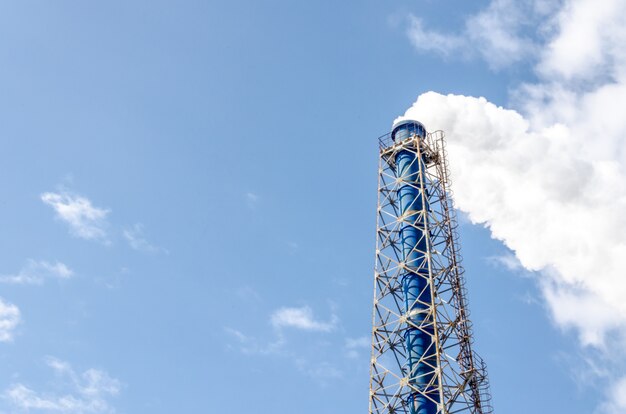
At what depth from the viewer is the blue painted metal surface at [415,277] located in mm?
43125

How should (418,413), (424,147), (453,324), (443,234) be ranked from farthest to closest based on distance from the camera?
(424,147) → (443,234) → (453,324) → (418,413)

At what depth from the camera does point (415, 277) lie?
155 feet

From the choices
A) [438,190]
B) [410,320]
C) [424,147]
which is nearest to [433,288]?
[410,320]

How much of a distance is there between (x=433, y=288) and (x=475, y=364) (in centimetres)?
552

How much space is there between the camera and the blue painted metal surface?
141 ft

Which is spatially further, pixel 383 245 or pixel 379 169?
pixel 379 169

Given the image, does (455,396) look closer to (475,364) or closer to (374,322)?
(475,364)

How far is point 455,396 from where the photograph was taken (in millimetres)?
42625

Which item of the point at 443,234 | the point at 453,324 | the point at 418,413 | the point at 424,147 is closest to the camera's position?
the point at 418,413

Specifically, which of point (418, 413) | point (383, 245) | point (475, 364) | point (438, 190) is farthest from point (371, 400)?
point (438, 190)

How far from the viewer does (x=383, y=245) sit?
51125 millimetres

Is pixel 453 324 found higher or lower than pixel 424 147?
lower

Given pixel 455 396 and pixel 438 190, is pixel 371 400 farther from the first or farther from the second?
pixel 438 190


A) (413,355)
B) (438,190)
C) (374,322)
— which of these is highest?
(438,190)
